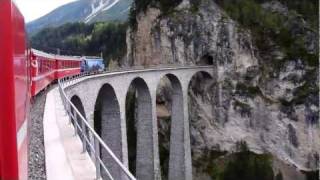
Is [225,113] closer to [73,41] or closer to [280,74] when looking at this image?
[280,74]

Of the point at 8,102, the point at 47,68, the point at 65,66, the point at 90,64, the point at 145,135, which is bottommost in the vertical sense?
the point at 145,135

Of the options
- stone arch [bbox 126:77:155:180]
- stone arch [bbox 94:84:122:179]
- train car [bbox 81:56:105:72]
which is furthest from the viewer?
train car [bbox 81:56:105:72]

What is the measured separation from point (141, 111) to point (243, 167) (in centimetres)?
1552

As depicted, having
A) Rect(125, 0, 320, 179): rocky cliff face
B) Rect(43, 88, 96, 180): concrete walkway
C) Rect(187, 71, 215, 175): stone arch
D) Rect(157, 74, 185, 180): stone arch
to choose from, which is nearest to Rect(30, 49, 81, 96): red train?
Rect(43, 88, 96, 180): concrete walkway

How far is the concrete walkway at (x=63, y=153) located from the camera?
289 inches

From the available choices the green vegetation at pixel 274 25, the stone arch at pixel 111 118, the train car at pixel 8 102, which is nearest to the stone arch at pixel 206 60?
the green vegetation at pixel 274 25

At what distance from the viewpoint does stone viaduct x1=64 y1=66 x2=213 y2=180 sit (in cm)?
2621

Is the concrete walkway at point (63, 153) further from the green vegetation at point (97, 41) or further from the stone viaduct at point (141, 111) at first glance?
the green vegetation at point (97, 41)

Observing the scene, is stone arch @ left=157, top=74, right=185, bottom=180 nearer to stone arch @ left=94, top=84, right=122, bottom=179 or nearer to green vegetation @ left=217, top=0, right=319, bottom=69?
green vegetation @ left=217, top=0, right=319, bottom=69

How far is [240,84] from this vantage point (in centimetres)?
5012

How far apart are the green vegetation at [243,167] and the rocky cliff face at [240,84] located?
972 millimetres

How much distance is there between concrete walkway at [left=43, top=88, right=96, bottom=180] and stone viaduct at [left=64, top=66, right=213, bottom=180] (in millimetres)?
8860

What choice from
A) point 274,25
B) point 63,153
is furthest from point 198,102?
point 63,153

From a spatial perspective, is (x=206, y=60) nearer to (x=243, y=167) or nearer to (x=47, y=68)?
(x=243, y=167)
